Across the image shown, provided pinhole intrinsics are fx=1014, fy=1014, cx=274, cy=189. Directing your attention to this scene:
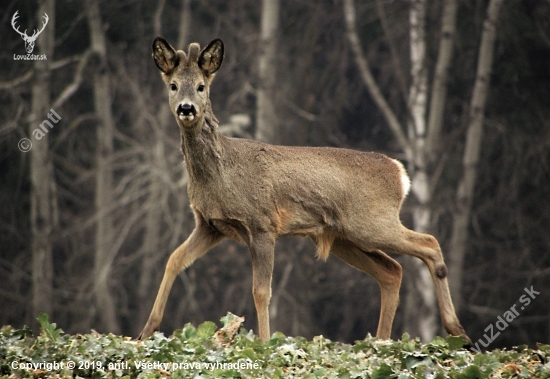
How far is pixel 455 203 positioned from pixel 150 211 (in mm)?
5828

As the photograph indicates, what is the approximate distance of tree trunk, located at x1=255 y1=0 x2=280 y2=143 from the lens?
59.5 ft

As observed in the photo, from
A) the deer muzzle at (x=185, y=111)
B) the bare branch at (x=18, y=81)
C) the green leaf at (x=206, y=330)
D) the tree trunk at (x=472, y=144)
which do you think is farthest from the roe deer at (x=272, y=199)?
the bare branch at (x=18, y=81)

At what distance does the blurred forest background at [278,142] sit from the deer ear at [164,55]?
932 centimetres

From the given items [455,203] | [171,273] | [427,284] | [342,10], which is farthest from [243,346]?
[342,10]

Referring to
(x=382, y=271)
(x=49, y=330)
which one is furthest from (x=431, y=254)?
(x=49, y=330)

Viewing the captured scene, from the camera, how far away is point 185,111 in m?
7.64

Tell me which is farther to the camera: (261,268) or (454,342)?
(261,268)

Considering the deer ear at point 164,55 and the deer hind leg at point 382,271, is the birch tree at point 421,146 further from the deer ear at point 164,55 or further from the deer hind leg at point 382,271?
the deer ear at point 164,55

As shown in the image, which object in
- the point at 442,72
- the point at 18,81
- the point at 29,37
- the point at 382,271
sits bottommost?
the point at 382,271

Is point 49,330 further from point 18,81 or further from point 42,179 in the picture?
point 42,179

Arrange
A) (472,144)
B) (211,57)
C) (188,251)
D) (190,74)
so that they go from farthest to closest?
(472,144) → (188,251) → (211,57) → (190,74)

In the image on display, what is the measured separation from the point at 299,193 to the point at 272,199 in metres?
0.30

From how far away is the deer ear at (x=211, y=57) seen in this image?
8.00 metres

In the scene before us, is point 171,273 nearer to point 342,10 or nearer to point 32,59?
point 32,59
